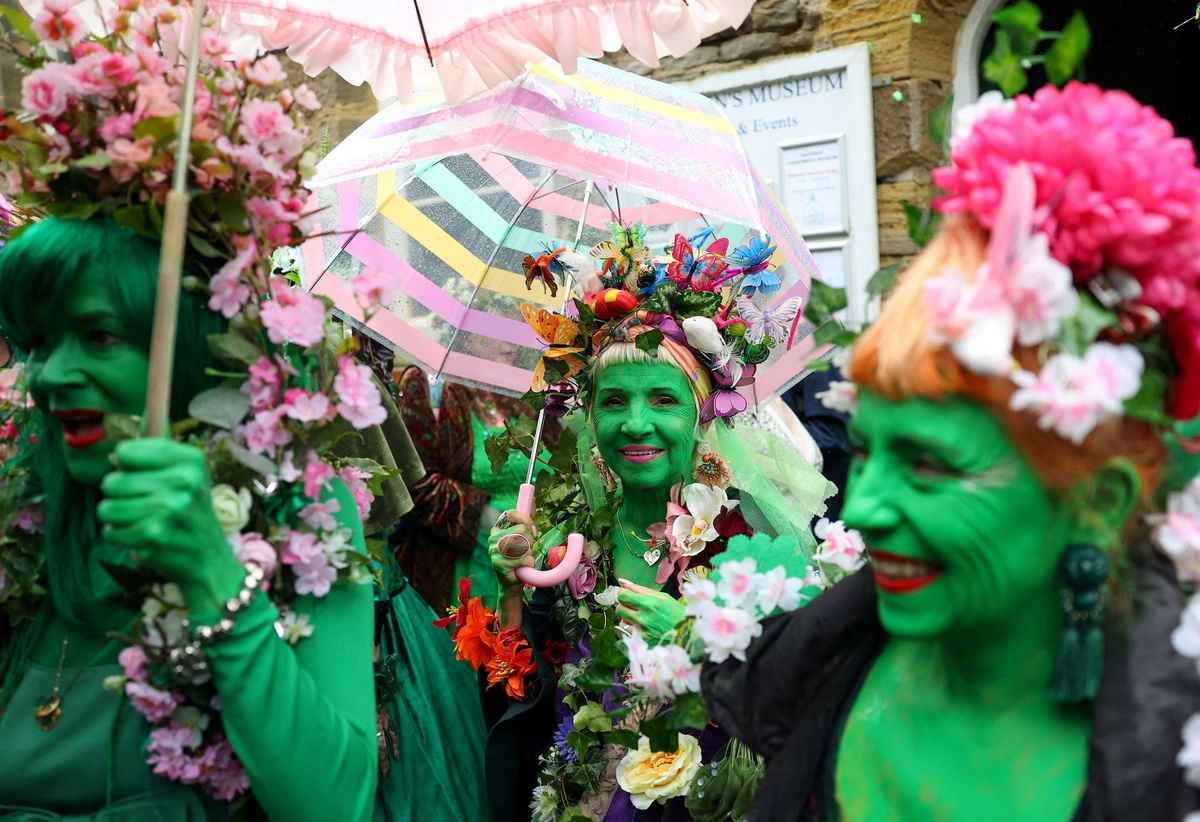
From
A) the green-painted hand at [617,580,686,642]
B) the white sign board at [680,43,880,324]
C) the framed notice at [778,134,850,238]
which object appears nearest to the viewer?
the green-painted hand at [617,580,686,642]

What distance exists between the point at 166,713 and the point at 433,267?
223 cm

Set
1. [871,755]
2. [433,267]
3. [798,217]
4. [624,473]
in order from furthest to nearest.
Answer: [798,217]
[433,267]
[624,473]
[871,755]

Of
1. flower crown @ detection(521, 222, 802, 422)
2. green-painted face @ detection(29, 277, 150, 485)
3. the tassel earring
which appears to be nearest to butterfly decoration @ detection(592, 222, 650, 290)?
flower crown @ detection(521, 222, 802, 422)

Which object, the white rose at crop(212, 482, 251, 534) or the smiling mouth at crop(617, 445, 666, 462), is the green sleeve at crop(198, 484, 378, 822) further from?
the smiling mouth at crop(617, 445, 666, 462)

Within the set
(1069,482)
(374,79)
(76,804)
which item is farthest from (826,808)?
(374,79)

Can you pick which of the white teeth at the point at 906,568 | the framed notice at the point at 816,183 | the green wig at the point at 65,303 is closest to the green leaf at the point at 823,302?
the white teeth at the point at 906,568

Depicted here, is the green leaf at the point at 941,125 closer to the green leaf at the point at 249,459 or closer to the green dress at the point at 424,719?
the green leaf at the point at 249,459

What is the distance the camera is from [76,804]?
1728mm

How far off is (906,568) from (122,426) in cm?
106

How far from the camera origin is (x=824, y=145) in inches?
217

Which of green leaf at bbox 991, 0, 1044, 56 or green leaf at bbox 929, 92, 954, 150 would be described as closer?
green leaf at bbox 991, 0, 1044, 56

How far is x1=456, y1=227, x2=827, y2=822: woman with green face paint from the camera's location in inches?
117

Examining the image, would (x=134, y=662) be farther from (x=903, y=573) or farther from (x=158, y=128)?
(x=903, y=573)

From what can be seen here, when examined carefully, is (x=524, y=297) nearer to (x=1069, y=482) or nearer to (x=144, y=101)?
(x=144, y=101)
